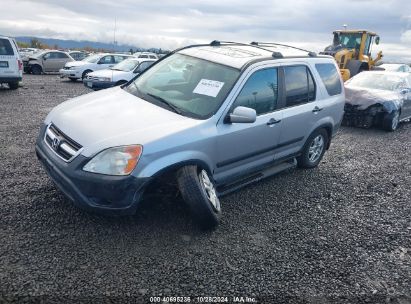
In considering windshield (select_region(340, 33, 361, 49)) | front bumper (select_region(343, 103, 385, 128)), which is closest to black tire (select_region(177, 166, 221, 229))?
front bumper (select_region(343, 103, 385, 128))

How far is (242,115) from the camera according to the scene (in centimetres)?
367

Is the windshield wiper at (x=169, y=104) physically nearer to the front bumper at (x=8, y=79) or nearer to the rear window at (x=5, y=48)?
the rear window at (x=5, y=48)

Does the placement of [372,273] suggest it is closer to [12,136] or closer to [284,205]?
[284,205]

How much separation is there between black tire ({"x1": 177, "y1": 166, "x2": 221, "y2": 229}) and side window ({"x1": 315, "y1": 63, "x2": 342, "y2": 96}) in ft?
9.93

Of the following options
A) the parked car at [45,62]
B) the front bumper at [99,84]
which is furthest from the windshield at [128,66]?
the parked car at [45,62]

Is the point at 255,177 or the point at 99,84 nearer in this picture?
the point at 255,177

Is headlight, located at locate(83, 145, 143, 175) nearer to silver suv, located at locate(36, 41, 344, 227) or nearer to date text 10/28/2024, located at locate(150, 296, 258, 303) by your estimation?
silver suv, located at locate(36, 41, 344, 227)

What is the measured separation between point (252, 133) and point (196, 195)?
116cm

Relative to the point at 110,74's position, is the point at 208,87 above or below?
above

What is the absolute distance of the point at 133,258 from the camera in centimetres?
313

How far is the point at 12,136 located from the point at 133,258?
481 centimetres

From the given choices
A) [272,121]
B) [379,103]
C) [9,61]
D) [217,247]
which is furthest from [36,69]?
[217,247]

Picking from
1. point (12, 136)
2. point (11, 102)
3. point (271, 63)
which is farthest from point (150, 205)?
point (11, 102)

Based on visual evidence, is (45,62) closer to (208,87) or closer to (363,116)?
(363,116)
